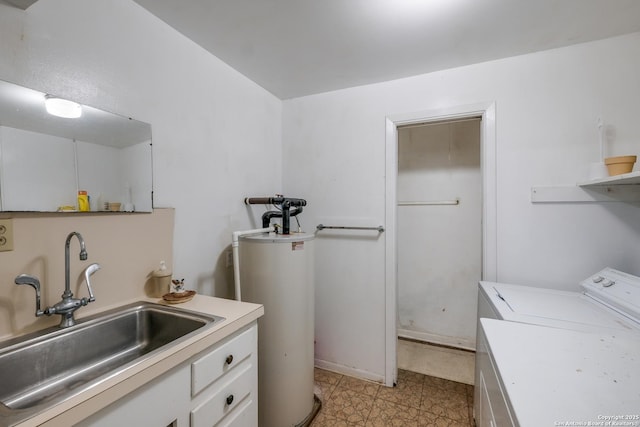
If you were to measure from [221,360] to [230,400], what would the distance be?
174 millimetres

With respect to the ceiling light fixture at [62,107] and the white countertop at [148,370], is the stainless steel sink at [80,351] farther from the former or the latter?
the ceiling light fixture at [62,107]

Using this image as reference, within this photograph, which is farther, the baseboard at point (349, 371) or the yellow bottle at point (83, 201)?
the baseboard at point (349, 371)

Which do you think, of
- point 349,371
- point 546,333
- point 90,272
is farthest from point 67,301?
point 349,371

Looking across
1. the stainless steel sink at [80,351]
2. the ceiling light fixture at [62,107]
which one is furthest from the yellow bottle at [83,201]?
the stainless steel sink at [80,351]

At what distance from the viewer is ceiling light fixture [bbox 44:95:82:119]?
1030 mm

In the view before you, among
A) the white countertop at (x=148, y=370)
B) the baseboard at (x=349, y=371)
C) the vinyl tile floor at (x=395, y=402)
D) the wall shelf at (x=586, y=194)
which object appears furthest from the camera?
the baseboard at (x=349, y=371)

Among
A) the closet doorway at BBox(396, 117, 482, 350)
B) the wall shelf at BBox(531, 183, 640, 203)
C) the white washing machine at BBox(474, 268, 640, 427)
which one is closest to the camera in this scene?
the white washing machine at BBox(474, 268, 640, 427)

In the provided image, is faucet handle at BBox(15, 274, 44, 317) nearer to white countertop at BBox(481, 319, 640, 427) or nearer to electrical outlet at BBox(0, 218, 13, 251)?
electrical outlet at BBox(0, 218, 13, 251)

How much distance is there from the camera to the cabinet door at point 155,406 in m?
0.70

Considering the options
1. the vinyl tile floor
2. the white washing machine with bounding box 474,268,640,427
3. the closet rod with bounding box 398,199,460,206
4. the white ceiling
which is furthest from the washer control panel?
the white ceiling

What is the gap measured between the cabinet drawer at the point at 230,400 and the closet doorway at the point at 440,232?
1977mm

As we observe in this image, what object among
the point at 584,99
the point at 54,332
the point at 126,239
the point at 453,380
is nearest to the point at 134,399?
the point at 54,332

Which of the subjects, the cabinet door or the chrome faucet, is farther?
the chrome faucet

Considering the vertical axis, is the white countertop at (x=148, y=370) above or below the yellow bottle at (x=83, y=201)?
below
